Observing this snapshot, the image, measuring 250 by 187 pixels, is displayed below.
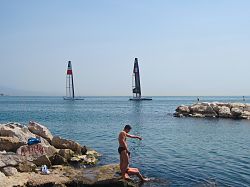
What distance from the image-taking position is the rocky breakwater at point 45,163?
615 inches

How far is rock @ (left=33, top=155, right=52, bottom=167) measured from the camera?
18317 millimetres

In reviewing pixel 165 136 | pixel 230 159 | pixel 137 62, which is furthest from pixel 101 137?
pixel 137 62

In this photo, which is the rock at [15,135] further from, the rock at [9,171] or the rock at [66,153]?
the rock at [9,171]

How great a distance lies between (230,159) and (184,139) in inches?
403

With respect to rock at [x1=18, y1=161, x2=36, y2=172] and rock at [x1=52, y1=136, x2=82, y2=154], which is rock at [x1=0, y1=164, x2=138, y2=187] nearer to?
rock at [x1=18, y1=161, x2=36, y2=172]

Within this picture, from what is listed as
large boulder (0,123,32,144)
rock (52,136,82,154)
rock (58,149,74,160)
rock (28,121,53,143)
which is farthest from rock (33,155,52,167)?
rock (28,121,53,143)

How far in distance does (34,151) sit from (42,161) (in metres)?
1.02

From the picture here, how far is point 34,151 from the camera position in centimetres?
1911

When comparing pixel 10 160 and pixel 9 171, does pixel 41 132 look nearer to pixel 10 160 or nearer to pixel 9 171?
pixel 10 160

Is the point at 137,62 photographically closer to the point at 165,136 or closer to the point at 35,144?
the point at 165,136

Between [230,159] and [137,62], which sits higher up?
[137,62]

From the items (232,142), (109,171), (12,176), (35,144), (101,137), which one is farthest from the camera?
(101,137)

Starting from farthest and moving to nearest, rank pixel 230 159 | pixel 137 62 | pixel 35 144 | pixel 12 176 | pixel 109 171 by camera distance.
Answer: pixel 137 62
pixel 230 159
pixel 35 144
pixel 109 171
pixel 12 176

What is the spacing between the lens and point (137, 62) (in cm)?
12244
